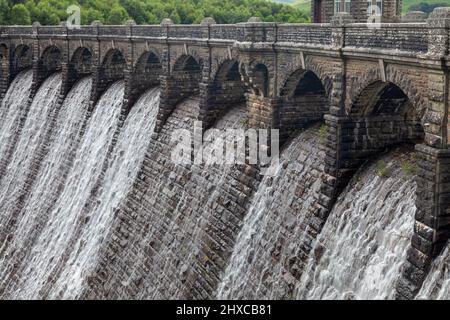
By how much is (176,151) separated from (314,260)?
1550 cm

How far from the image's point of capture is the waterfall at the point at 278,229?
2541cm

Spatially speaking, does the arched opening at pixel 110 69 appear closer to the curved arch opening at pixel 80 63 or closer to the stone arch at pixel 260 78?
the curved arch opening at pixel 80 63

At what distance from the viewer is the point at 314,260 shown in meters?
23.7

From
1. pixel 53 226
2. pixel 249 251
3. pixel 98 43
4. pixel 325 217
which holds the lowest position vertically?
pixel 53 226

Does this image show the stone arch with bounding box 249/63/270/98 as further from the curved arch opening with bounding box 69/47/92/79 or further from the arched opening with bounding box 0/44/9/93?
the arched opening with bounding box 0/44/9/93

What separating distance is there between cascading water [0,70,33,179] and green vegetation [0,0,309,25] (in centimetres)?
2900

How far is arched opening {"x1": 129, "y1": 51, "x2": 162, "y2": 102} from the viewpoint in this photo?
44719mm

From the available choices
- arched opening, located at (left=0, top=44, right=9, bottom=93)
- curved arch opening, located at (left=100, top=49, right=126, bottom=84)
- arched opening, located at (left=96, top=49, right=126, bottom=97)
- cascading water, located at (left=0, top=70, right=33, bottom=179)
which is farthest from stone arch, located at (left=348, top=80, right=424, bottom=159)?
arched opening, located at (left=0, top=44, right=9, bottom=93)

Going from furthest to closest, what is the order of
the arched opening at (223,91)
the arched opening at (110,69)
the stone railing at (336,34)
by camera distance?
the arched opening at (110,69) < the arched opening at (223,91) < the stone railing at (336,34)

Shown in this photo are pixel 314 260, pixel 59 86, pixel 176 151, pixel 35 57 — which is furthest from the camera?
pixel 35 57

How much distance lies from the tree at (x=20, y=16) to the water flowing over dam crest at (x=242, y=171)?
40651 mm

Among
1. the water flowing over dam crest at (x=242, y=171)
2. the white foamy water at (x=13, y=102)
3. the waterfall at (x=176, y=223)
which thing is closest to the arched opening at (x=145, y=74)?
the water flowing over dam crest at (x=242, y=171)

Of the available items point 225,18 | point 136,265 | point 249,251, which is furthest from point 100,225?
point 225,18
